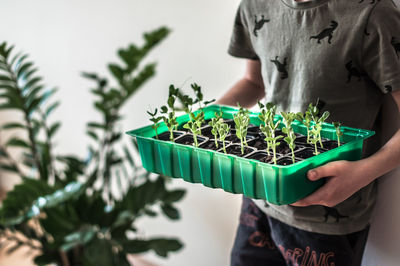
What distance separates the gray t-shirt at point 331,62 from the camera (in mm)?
745

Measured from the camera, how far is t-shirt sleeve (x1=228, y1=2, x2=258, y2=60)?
102cm

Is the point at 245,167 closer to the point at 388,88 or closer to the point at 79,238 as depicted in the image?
the point at 388,88

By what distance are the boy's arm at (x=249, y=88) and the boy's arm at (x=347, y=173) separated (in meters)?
0.40

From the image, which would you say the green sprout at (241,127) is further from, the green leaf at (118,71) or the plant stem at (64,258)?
the plant stem at (64,258)

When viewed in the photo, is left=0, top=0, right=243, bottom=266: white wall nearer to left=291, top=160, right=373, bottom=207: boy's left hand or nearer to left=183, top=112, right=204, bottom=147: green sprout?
left=183, top=112, right=204, bottom=147: green sprout

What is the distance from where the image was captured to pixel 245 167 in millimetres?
686

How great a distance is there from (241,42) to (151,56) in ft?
2.21

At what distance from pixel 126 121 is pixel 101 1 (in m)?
0.53

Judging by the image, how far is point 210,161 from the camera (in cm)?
73

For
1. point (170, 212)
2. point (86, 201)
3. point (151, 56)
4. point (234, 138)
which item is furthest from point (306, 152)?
point (151, 56)

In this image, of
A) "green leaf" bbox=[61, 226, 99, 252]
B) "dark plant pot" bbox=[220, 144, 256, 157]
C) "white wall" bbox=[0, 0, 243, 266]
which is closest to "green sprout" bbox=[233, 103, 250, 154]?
"dark plant pot" bbox=[220, 144, 256, 157]

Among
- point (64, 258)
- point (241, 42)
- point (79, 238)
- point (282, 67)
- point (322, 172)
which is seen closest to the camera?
point (322, 172)

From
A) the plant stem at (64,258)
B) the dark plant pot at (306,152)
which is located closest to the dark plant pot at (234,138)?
the dark plant pot at (306,152)

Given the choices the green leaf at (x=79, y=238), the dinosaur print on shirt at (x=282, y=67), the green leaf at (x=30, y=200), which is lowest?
the green leaf at (x=79, y=238)
